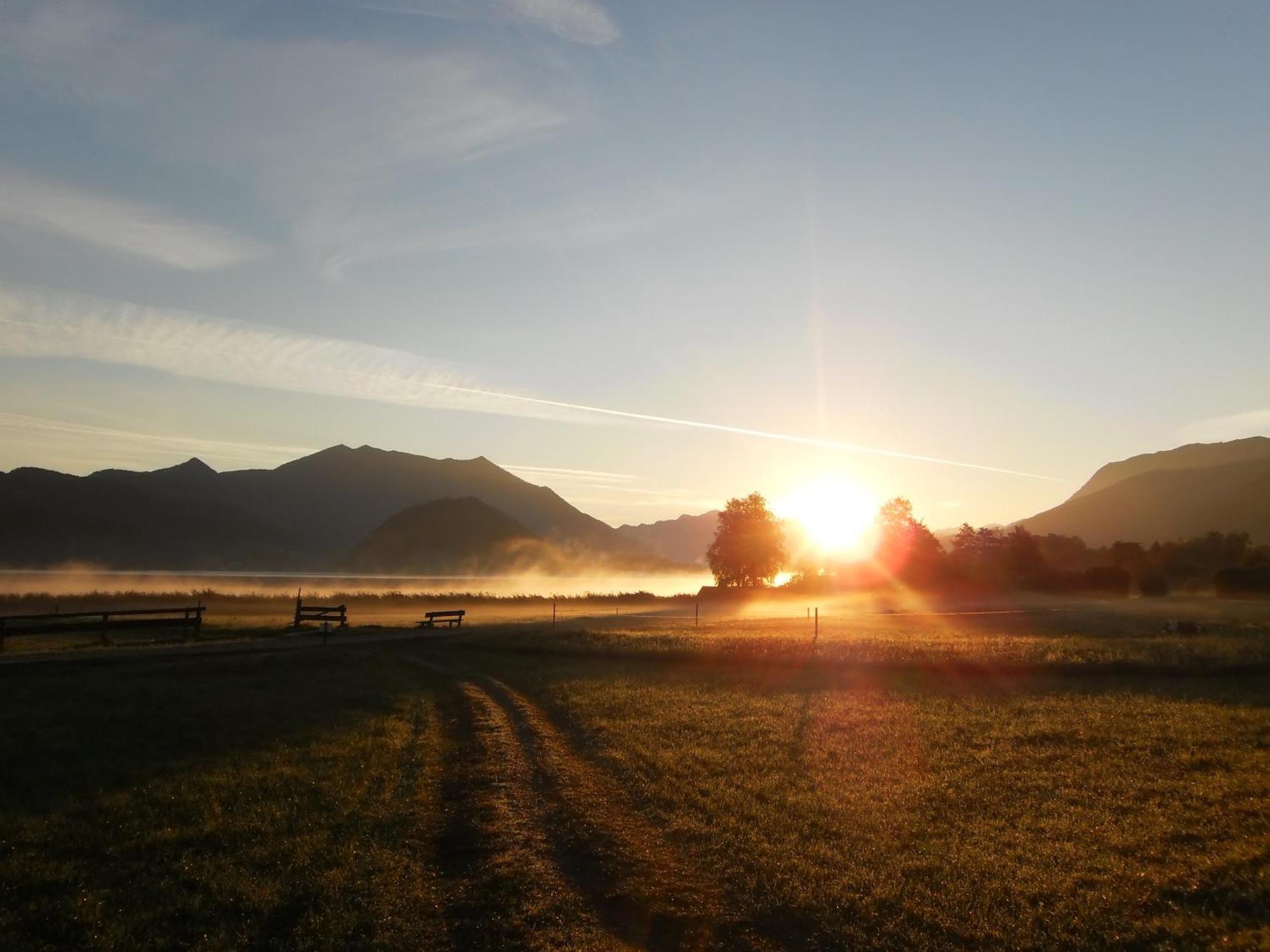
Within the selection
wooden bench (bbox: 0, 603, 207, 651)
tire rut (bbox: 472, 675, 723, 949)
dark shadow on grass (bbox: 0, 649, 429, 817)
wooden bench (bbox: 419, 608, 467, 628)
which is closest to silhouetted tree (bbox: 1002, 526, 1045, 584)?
wooden bench (bbox: 419, 608, 467, 628)

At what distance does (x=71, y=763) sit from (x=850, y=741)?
16.6 meters

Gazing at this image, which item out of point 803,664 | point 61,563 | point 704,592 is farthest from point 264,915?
point 61,563

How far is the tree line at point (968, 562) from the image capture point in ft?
329

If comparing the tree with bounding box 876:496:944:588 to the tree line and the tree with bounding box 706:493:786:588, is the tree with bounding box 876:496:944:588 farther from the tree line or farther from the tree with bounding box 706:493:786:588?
the tree with bounding box 706:493:786:588

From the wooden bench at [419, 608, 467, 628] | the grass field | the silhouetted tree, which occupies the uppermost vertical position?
the silhouetted tree

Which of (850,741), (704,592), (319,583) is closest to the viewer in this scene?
(850,741)

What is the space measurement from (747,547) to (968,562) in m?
30.9

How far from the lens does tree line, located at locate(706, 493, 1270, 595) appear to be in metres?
100

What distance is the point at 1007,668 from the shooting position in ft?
99.3

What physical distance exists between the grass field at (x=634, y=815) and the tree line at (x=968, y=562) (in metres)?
81.5

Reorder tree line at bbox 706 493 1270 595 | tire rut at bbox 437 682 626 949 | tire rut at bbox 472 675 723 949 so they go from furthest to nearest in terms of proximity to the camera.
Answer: tree line at bbox 706 493 1270 595
tire rut at bbox 472 675 723 949
tire rut at bbox 437 682 626 949

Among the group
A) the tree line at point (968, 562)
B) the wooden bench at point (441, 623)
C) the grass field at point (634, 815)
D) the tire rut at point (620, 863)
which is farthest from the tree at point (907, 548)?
the tire rut at point (620, 863)

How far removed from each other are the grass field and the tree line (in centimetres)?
8151

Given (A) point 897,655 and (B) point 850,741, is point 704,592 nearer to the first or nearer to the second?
(A) point 897,655
